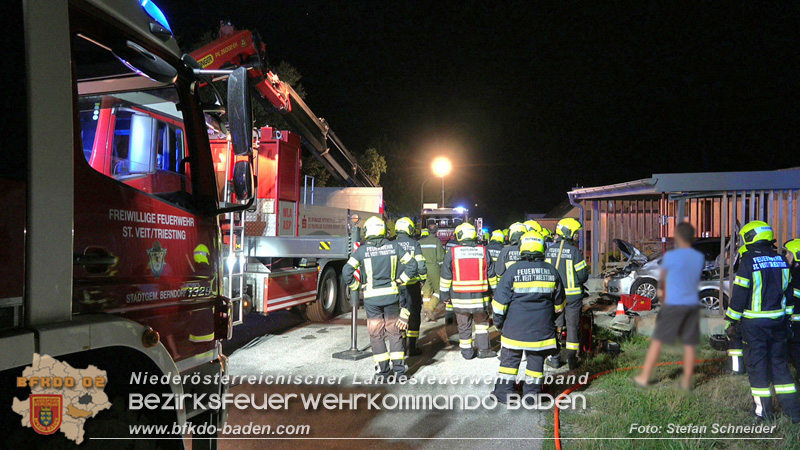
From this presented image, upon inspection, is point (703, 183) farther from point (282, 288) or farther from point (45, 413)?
point (282, 288)

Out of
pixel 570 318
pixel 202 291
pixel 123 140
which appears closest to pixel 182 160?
pixel 123 140

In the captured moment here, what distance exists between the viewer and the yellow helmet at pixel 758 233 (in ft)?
12.5

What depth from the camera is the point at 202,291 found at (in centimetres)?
310

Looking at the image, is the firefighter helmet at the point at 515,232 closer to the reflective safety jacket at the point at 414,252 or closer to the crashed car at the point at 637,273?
the reflective safety jacket at the point at 414,252

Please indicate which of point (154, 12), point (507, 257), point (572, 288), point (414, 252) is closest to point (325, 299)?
point (507, 257)

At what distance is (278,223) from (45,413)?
19.9ft

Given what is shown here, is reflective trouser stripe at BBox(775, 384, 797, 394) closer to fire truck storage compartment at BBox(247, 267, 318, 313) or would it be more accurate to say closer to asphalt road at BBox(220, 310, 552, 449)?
asphalt road at BBox(220, 310, 552, 449)

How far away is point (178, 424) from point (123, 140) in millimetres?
Result: 1511

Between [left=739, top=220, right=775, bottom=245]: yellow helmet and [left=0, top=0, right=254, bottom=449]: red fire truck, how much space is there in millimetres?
3498

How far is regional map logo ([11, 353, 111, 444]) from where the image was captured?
1875 millimetres

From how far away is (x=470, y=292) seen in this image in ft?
23.7

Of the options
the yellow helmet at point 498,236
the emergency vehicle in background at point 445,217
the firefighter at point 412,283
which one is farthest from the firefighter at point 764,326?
the emergency vehicle in background at point 445,217

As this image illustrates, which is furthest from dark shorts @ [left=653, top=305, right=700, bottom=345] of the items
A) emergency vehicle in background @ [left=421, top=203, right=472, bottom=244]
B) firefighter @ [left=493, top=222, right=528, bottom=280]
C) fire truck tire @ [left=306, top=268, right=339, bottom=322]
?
emergency vehicle in background @ [left=421, top=203, right=472, bottom=244]

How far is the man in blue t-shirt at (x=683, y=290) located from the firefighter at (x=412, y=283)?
5892mm
